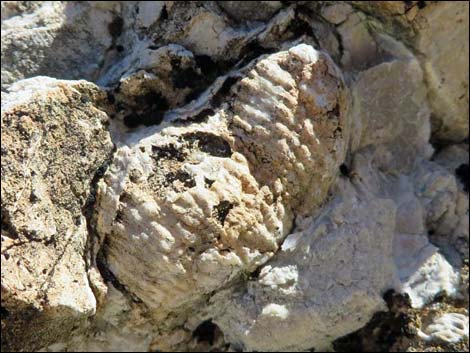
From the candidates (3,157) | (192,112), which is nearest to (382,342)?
(192,112)

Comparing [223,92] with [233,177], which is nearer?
[233,177]

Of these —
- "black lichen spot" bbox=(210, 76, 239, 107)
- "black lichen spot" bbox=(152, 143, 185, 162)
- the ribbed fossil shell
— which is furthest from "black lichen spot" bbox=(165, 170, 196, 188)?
"black lichen spot" bbox=(210, 76, 239, 107)

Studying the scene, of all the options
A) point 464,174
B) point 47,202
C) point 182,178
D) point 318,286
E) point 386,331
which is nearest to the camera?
point 47,202

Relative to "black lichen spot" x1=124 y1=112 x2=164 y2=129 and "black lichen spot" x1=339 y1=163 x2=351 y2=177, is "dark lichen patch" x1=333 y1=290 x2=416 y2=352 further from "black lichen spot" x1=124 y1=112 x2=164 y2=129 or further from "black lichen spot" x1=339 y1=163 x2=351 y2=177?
"black lichen spot" x1=124 y1=112 x2=164 y2=129

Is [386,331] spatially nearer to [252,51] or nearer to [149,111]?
[252,51]

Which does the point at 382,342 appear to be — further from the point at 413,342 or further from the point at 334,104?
the point at 334,104

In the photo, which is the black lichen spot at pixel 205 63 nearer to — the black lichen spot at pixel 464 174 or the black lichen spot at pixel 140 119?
the black lichen spot at pixel 140 119

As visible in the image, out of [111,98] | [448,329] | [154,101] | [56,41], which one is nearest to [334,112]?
[154,101]
